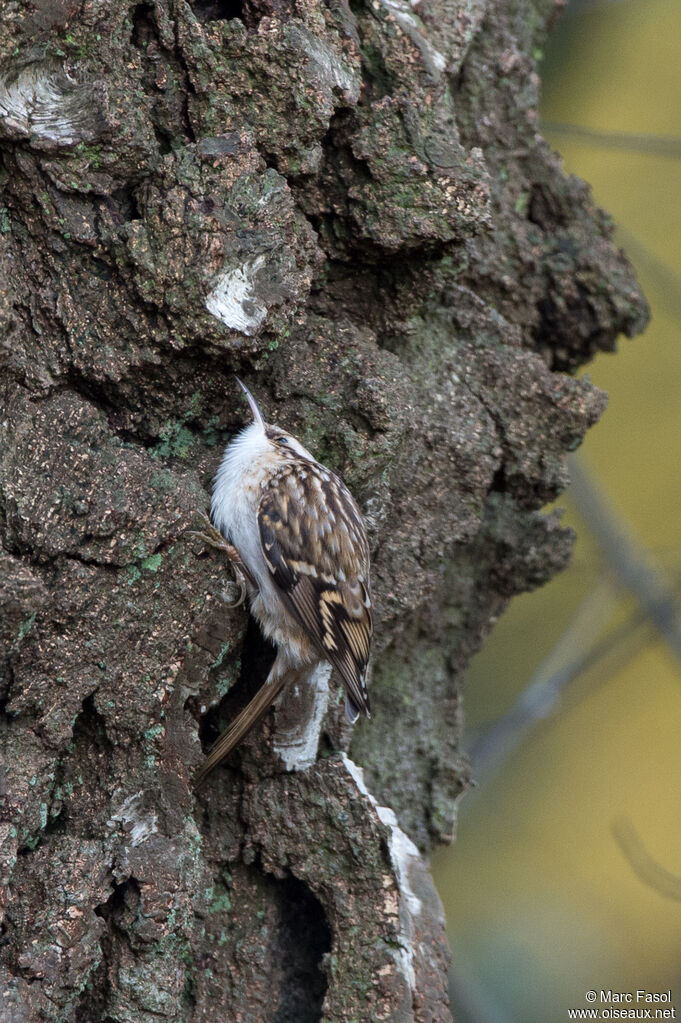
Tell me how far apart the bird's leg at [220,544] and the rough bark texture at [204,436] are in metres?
0.04

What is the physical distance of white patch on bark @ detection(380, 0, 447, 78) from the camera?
2.28 m

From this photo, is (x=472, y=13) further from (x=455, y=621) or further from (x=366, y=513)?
(x=455, y=621)

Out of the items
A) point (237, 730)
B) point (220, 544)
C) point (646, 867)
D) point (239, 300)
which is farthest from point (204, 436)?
point (646, 867)

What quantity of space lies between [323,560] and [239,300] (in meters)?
0.69

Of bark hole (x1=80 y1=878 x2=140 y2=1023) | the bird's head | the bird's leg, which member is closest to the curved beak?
the bird's head

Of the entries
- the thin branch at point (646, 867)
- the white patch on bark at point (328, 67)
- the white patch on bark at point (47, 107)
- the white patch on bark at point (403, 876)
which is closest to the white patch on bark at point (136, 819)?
the white patch on bark at point (403, 876)

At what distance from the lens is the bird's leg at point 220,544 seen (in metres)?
2.03

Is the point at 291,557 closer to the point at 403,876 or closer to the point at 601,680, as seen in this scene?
the point at 403,876

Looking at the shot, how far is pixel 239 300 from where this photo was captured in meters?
1.98

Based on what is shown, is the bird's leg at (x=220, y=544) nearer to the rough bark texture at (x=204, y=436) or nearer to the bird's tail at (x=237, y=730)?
the rough bark texture at (x=204, y=436)

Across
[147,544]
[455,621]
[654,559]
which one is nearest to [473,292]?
[455,621]

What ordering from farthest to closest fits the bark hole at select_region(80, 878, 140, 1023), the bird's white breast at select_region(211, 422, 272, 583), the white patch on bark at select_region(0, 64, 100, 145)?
the bird's white breast at select_region(211, 422, 272, 583) < the bark hole at select_region(80, 878, 140, 1023) < the white patch on bark at select_region(0, 64, 100, 145)

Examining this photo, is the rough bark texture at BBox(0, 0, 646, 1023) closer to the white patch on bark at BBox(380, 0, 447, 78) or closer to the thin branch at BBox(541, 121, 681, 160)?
the white patch on bark at BBox(380, 0, 447, 78)

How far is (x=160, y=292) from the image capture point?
6.32 ft
